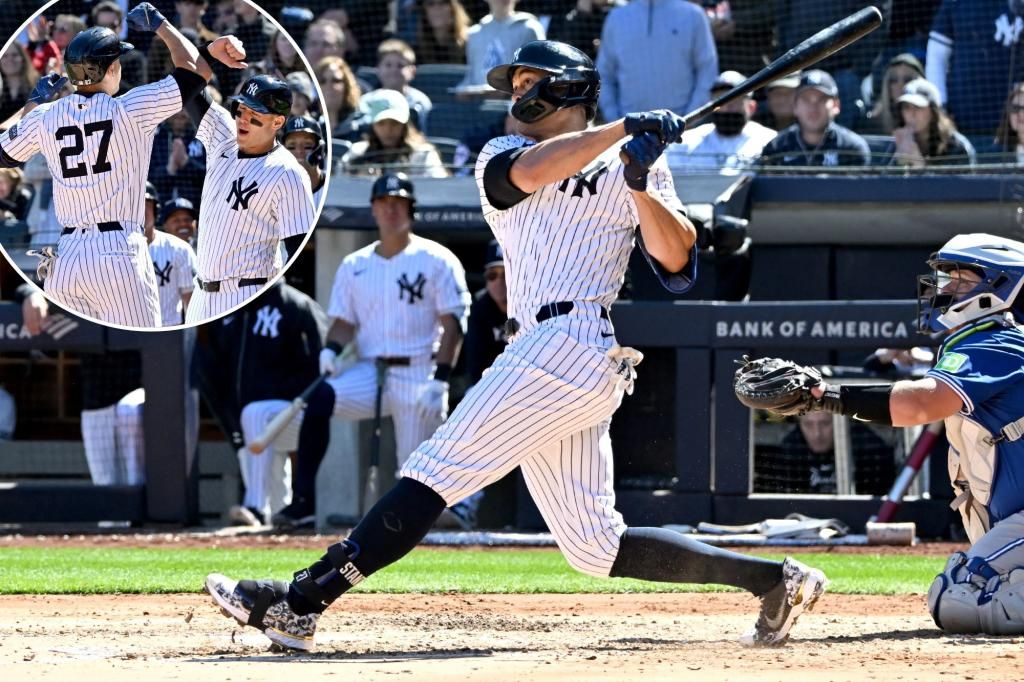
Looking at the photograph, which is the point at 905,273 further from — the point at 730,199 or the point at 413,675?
the point at 413,675

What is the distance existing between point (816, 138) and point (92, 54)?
589 centimetres

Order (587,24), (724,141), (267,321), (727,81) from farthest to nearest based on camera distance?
1. (587,24)
2. (724,141)
3. (727,81)
4. (267,321)

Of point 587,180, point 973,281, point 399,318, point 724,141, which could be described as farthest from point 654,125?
point 724,141

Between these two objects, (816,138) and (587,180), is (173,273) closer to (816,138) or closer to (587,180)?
(587,180)

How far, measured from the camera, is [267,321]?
927cm

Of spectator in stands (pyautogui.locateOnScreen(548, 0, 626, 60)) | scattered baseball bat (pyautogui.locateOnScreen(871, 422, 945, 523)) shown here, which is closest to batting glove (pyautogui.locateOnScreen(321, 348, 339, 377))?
scattered baseball bat (pyautogui.locateOnScreen(871, 422, 945, 523))

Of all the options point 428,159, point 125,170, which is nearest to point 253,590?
point 125,170

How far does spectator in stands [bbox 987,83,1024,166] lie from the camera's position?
9.41 m

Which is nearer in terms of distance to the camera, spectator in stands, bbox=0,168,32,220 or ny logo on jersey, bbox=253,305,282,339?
spectator in stands, bbox=0,168,32,220

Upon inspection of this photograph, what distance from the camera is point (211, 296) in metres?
4.63

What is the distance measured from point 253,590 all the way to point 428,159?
5831mm

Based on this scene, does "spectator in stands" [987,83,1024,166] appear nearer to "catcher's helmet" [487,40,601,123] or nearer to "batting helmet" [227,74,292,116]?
"catcher's helmet" [487,40,601,123]

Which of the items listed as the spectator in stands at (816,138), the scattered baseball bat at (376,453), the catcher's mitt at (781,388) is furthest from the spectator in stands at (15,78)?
the spectator in stands at (816,138)

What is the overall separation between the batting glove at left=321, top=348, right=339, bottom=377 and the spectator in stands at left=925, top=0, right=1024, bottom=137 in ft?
12.7
